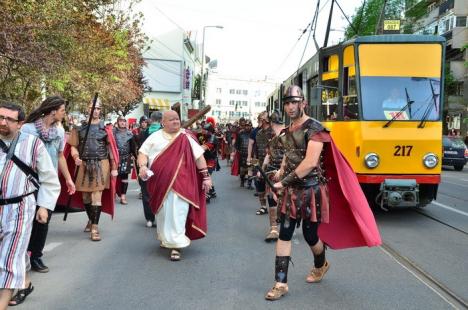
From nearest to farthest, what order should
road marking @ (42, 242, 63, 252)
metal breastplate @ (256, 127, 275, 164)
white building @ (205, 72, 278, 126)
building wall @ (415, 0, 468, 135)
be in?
road marking @ (42, 242, 63, 252) → metal breastplate @ (256, 127, 275, 164) → building wall @ (415, 0, 468, 135) → white building @ (205, 72, 278, 126)

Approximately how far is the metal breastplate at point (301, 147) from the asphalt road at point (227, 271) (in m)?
1.06

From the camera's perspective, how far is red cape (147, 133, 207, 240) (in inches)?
266

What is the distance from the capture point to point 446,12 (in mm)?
51062

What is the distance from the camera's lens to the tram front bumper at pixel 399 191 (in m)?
8.95

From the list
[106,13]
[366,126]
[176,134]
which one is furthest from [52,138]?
[106,13]

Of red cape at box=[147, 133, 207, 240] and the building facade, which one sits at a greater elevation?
the building facade

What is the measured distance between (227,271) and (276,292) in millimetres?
1113

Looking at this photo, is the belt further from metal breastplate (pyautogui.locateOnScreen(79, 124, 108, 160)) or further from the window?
the window

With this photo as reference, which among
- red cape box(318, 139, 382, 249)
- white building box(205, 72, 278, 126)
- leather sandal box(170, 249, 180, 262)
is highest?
white building box(205, 72, 278, 126)

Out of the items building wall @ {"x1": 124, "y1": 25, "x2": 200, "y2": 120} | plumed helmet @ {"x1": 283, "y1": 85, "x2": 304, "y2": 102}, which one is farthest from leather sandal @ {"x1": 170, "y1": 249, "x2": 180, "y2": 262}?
building wall @ {"x1": 124, "y1": 25, "x2": 200, "y2": 120}

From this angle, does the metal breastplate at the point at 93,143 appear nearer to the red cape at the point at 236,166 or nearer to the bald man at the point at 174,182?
the bald man at the point at 174,182

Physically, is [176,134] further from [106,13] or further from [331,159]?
[106,13]

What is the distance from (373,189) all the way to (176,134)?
4649 millimetres

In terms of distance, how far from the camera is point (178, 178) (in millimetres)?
6781
